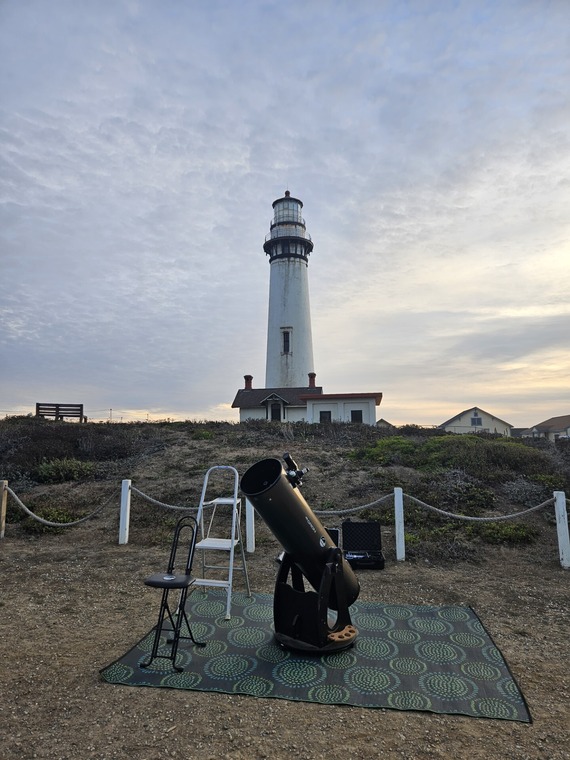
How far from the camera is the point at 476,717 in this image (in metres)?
3.32

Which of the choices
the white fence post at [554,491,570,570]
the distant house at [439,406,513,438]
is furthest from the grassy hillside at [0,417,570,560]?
the distant house at [439,406,513,438]

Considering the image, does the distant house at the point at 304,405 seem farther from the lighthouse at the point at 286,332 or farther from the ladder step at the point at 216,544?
the ladder step at the point at 216,544

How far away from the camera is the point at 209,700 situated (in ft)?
11.6

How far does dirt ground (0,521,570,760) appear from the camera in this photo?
3010mm

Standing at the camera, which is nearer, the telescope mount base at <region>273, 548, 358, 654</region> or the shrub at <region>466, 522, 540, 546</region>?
the telescope mount base at <region>273, 548, 358, 654</region>

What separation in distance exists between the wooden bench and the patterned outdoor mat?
977 inches

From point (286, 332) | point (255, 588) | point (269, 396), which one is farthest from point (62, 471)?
point (286, 332)

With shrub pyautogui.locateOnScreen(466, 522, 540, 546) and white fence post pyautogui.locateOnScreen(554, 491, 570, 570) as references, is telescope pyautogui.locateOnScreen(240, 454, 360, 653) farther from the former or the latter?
shrub pyautogui.locateOnScreen(466, 522, 540, 546)

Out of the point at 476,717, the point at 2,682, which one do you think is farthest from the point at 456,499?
the point at 2,682

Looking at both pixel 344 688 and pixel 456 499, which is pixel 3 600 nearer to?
pixel 344 688

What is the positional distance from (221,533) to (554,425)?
50.5 m

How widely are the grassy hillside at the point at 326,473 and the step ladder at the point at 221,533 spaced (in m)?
0.86

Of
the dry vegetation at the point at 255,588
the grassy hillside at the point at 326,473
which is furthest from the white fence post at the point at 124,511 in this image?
the grassy hillside at the point at 326,473

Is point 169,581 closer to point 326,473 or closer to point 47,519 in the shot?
point 47,519
